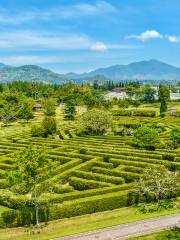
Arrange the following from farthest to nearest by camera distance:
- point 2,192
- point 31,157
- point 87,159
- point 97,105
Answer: point 97,105
point 87,159
point 2,192
point 31,157

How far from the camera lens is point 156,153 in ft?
184

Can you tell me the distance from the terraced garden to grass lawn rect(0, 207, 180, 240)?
3.12 ft

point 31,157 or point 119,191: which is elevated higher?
point 31,157

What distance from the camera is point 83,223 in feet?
116

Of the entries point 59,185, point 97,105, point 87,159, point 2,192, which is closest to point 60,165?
point 87,159

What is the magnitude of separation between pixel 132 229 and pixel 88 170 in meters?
18.2

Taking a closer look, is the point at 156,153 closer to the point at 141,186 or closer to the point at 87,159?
the point at 87,159

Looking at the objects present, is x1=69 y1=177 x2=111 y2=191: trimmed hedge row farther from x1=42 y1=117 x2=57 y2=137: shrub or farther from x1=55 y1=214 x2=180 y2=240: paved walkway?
x1=42 y1=117 x2=57 y2=137: shrub

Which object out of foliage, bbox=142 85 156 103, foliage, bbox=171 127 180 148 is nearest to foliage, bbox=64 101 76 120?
foliage, bbox=171 127 180 148

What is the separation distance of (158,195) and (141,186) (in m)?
2.11

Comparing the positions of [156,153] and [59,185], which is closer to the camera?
[59,185]

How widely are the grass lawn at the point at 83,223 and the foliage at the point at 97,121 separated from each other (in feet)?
136

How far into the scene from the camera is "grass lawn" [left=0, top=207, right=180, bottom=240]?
3281 centimetres

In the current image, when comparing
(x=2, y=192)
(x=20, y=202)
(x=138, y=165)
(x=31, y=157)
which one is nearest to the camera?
(x=31, y=157)
